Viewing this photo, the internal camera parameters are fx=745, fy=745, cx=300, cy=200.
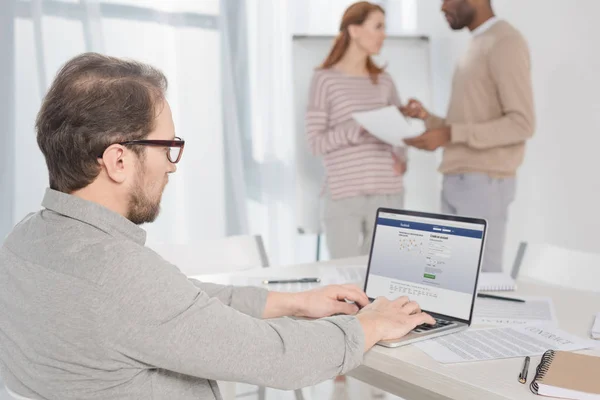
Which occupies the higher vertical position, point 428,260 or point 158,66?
point 158,66

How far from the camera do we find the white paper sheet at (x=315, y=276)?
209 centimetres

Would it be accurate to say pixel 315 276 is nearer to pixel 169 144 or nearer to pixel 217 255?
pixel 217 255

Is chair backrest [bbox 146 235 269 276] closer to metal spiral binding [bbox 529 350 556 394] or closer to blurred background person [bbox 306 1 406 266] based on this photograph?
blurred background person [bbox 306 1 406 266]

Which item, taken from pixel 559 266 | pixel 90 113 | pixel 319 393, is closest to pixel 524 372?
pixel 90 113

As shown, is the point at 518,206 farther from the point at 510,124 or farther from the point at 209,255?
the point at 209,255

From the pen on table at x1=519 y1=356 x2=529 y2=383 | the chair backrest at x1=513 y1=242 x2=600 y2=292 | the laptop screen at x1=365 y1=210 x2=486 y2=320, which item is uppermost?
the laptop screen at x1=365 y1=210 x2=486 y2=320

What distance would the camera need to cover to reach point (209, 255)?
2584 mm

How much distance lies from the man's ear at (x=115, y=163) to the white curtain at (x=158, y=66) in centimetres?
233

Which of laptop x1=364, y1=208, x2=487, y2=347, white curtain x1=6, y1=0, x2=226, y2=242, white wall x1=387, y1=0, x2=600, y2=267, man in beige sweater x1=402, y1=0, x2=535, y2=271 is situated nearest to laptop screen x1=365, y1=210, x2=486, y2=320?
laptop x1=364, y1=208, x2=487, y2=347

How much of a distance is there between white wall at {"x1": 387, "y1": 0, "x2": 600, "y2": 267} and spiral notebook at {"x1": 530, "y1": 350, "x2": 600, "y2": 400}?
2.78m

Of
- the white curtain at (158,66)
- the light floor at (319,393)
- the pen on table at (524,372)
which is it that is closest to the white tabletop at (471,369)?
the pen on table at (524,372)

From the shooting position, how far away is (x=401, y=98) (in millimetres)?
4301

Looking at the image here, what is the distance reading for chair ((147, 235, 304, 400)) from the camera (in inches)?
99.7

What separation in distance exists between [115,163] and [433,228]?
2.65ft
